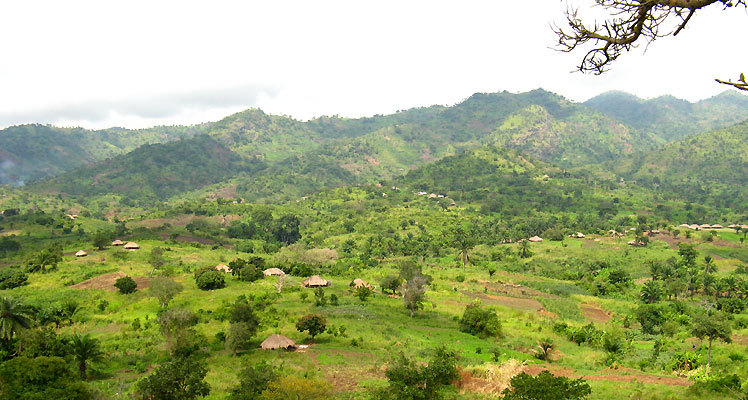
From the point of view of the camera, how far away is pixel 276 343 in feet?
116

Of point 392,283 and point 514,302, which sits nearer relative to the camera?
point 514,302

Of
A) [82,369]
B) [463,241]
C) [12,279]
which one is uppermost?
[12,279]

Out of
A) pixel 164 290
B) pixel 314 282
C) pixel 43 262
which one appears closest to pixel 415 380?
pixel 164 290

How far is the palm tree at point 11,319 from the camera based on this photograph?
30.7 metres

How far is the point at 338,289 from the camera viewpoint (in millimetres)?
A: 58656

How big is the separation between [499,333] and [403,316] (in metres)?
11.0

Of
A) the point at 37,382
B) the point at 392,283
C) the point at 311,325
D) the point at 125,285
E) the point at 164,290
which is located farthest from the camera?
the point at 392,283

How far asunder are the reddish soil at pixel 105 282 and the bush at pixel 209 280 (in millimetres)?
7726

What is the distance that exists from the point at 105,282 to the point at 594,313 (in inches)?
2619

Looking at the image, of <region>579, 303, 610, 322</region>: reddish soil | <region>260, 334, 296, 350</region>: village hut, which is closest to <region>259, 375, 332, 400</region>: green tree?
<region>260, 334, 296, 350</region>: village hut

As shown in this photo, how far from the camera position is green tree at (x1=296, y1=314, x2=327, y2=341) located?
3700 centimetres

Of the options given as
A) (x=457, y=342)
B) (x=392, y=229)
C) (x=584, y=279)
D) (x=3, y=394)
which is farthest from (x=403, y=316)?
(x=392, y=229)

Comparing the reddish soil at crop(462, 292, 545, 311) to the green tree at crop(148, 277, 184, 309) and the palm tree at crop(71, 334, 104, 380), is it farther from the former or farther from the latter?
the palm tree at crop(71, 334, 104, 380)

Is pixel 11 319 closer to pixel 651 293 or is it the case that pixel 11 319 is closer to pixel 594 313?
pixel 594 313
